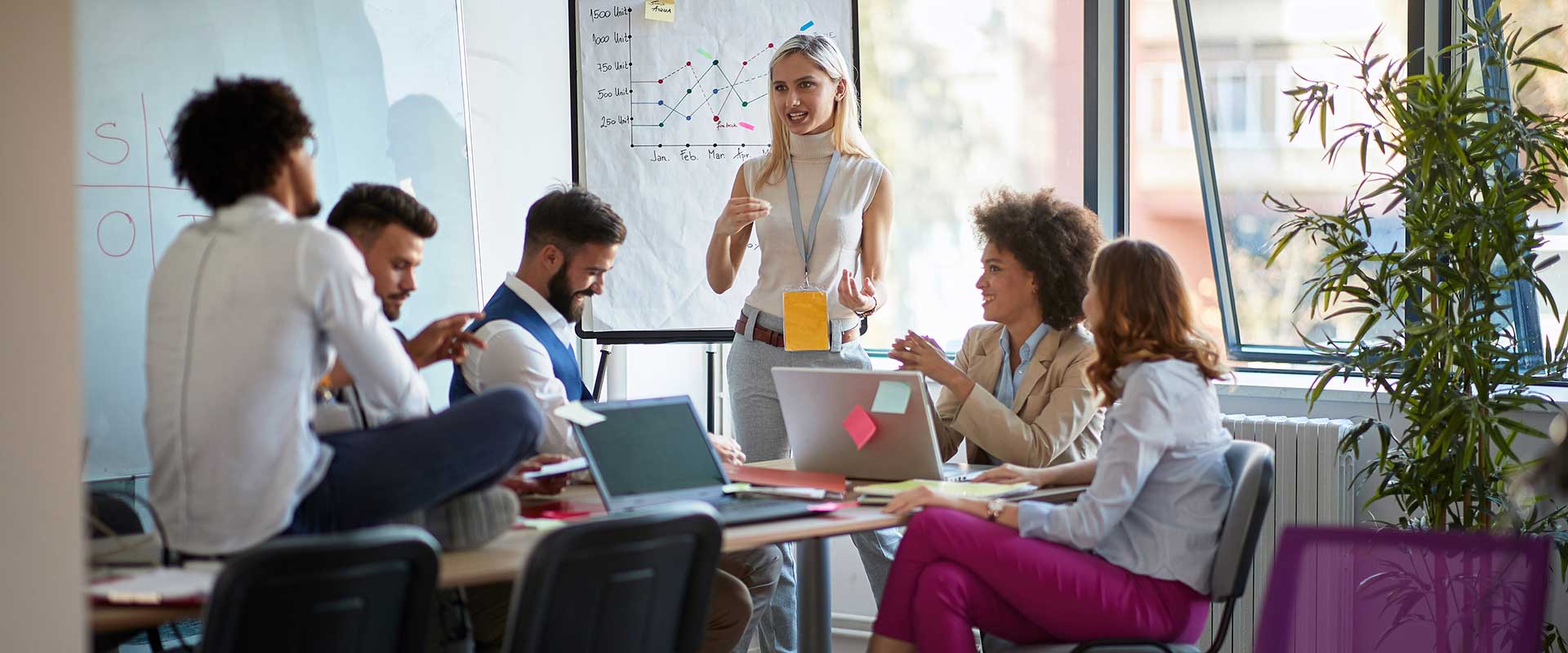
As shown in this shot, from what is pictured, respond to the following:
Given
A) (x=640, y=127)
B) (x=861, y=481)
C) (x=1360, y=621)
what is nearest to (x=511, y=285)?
(x=861, y=481)

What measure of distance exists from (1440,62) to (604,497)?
282 cm

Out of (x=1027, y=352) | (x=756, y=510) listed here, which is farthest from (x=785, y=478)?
(x=1027, y=352)

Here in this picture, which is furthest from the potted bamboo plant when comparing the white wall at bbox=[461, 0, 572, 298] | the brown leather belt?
the white wall at bbox=[461, 0, 572, 298]

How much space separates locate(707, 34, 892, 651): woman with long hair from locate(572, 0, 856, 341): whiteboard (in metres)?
0.48

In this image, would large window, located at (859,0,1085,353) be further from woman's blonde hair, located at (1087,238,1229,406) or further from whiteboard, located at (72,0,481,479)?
woman's blonde hair, located at (1087,238,1229,406)

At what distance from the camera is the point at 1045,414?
9.59 ft

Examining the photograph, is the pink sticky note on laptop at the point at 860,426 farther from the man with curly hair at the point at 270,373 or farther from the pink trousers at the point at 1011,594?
the man with curly hair at the point at 270,373

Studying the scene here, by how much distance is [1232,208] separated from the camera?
434 cm

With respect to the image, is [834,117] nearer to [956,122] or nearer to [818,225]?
[818,225]

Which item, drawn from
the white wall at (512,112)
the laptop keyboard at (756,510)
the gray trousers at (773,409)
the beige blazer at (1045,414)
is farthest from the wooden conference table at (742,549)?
the white wall at (512,112)

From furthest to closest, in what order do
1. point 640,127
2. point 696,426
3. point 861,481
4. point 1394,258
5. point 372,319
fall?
point 640,127
point 1394,258
point 861,481
point 696,426
point 372,319

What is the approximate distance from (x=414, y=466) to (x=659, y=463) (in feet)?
2.05

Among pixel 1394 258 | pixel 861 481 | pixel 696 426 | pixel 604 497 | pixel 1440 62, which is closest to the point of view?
pixel 604 497

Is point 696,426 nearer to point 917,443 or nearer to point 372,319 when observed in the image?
point 917,443
